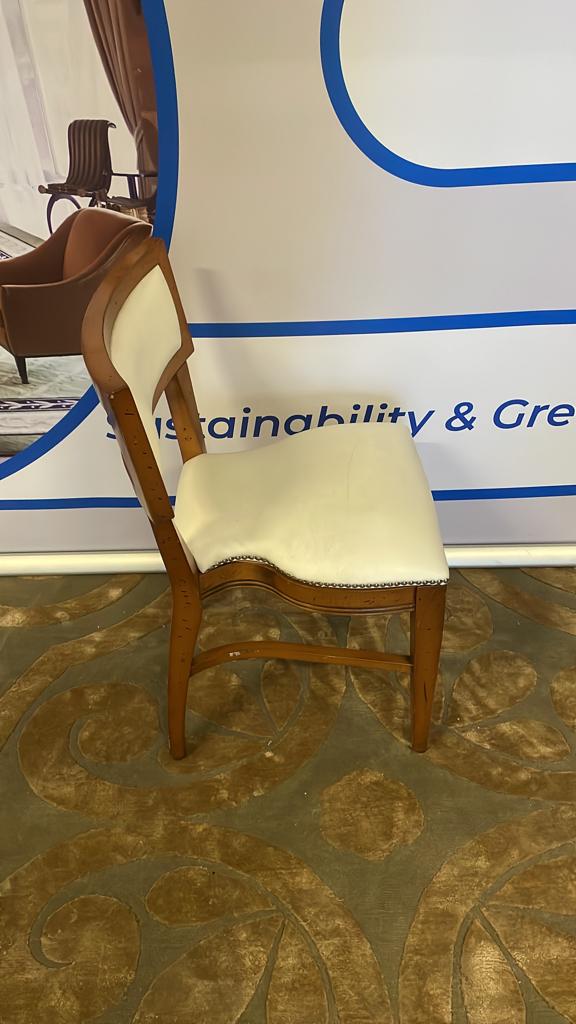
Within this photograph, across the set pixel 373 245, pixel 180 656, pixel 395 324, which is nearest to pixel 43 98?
pixel 373 245

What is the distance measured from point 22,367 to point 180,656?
0.83m

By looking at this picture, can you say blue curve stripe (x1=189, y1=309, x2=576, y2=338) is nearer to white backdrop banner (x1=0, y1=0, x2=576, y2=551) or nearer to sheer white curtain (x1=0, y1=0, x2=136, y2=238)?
white backdrop banner (x1=0, y1=0, x2=576, y2=551)

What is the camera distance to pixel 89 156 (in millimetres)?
1451

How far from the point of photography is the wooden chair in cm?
123

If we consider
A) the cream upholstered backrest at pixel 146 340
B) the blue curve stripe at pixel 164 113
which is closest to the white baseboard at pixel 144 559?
the cream upholstered backrest at pixel 146 340

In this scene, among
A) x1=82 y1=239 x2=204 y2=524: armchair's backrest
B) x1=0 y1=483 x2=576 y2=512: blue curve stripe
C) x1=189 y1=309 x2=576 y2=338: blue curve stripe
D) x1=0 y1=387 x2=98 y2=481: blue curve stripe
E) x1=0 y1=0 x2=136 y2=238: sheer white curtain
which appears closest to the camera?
x1=82 y1=239 x2=204 y2=524: armchair's backrest

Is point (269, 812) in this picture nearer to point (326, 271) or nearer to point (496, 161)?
point (326, 271)

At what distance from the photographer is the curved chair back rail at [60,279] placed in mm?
1533

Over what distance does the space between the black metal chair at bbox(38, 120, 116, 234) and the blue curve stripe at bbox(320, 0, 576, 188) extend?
454 mm

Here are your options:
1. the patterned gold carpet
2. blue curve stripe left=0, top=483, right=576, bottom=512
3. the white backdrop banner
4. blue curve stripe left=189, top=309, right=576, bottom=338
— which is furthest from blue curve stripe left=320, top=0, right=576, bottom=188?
the patterned gold carpet

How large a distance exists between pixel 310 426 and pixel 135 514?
0.57 m

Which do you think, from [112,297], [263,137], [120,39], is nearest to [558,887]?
[112,297]

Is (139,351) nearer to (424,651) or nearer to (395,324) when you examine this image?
(395,324)

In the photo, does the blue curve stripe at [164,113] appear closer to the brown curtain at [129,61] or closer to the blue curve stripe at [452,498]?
the brown curtain at [129,61]
